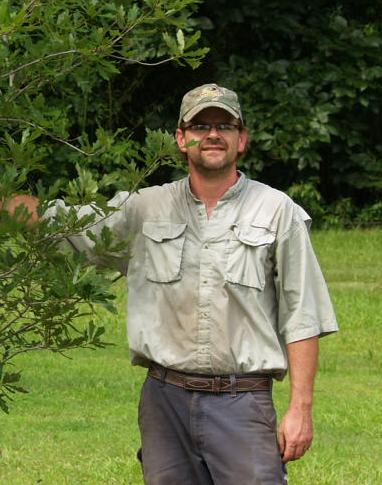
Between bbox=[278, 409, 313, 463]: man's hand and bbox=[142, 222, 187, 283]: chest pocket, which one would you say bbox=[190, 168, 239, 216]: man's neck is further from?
bbox=[278, 409, 313, 463]: man's hand

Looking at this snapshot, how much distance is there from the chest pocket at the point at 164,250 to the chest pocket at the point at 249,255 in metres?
0.19

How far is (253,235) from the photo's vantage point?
5352 millimetres

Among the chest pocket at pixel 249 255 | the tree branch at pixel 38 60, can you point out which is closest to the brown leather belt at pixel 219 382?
the chest pocket at pixel 249 255

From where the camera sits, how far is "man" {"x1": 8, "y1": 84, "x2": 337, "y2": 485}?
530cm

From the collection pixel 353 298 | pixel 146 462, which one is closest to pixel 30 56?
pixel 146 462

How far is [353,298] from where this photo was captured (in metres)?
14.4

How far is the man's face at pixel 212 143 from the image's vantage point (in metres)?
5.39

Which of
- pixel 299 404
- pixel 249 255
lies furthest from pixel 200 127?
pixel 299 404

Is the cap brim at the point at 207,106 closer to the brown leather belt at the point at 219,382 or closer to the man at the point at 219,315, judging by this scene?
the man at the point at 219,315

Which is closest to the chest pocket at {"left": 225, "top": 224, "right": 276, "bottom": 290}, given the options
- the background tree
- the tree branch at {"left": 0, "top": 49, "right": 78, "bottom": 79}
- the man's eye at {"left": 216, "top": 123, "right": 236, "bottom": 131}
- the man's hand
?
the man's eye at {"left": 216, "top": 123, "right": 236, "bottom": 131}

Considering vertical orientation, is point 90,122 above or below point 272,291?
below

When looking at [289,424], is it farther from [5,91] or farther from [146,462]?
[5,91]

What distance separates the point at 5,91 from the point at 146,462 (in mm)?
1419

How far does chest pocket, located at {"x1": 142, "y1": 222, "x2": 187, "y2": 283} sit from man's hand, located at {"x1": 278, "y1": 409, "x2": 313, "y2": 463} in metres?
0.63
